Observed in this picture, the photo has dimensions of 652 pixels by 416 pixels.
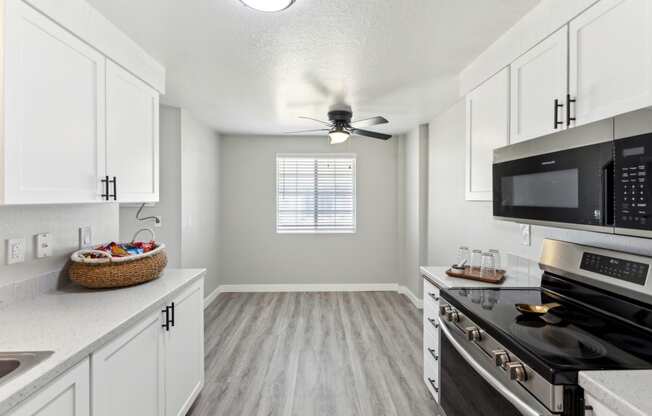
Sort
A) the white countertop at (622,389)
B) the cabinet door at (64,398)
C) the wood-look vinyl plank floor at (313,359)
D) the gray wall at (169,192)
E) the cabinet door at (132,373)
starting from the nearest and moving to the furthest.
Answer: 1. the white countertop at (622,389)
2. the cabinet door at (64,398)
3. the cabinet door at (132,373)
4. the wood-look vinyl plank floor at (313,359)
5. the gray wall at (169,192)

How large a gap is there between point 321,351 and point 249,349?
2.23 feet

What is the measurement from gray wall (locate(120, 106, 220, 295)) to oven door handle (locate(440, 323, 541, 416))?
2963mm

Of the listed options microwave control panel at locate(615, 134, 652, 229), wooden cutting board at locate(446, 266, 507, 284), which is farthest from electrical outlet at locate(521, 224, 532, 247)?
microwave control panel at locate(615, 134, 652, 229)

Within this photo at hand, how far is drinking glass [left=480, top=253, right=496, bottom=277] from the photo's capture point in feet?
6.94

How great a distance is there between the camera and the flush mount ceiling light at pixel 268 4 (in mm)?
1546

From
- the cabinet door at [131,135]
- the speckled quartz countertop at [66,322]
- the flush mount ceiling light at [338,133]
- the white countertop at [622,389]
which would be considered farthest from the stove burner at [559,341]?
the flush mount ceiling light at [338,133]

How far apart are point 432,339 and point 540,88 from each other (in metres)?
1.60

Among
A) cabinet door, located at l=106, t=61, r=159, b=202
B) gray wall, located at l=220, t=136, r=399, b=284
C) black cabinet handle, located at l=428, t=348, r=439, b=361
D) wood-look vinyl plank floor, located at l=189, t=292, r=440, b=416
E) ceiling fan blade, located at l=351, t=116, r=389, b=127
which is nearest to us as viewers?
cabinet door, located at l=106, t=61, r=159, b=202

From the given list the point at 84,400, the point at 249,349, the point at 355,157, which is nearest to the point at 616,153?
the point at 84,400

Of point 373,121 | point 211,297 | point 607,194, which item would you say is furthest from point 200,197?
point 607,194

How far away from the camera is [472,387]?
1.47 metres

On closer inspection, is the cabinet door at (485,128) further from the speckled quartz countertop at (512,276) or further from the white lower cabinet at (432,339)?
the white lower cabinet at (432,339)

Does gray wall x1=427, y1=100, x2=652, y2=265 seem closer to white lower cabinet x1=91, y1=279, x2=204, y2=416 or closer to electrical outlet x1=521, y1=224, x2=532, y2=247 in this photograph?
electrical outlet x1=521, y1=224, x2=532, y2=247

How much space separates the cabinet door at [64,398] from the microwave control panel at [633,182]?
186 centimetres
